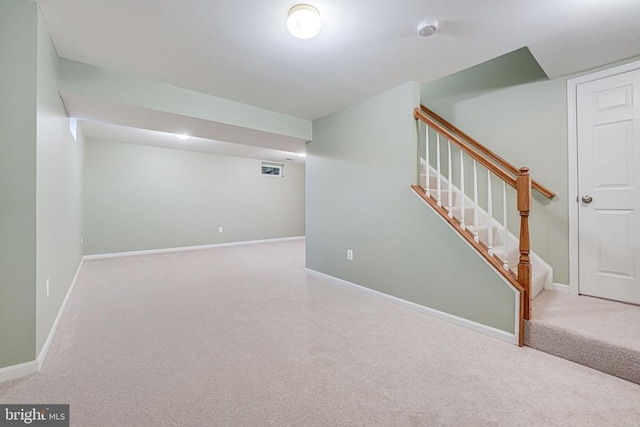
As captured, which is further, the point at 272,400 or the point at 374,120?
the point at 374,120

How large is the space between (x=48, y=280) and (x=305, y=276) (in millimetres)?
2595

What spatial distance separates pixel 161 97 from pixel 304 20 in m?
1.77

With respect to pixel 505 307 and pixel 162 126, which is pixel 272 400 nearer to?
pixel 505 307

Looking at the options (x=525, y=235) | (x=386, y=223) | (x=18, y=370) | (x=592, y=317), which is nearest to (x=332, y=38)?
(x=386, y=223)

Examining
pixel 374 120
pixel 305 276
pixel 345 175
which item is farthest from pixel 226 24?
pixel 305 276

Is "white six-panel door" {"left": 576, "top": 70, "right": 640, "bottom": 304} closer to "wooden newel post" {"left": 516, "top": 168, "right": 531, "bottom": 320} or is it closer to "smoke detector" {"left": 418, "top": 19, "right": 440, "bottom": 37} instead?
"wooden newel post" {"left": 516, "top": 168, "right": 531, "bottom": 320}

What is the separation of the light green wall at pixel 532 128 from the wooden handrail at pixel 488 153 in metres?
0.07

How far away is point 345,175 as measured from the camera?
3.35 m

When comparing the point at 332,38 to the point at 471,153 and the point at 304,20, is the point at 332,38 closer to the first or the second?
the point at 304,20

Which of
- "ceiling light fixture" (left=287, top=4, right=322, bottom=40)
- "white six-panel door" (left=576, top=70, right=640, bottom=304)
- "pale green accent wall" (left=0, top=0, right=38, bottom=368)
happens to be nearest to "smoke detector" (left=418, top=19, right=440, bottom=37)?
"ceiling light fixture" (left=287, top=4, right=322, bottom=40)

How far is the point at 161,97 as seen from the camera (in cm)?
264

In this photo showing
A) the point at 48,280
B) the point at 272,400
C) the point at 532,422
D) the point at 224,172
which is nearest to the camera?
the point at 532,422

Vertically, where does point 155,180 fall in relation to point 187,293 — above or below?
above

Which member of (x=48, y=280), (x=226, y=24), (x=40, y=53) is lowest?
(x=48, y=280)
